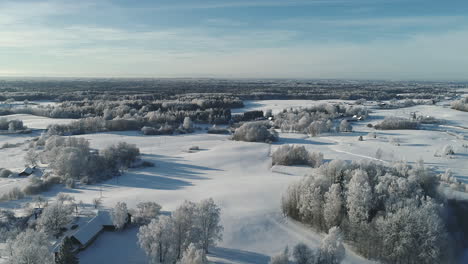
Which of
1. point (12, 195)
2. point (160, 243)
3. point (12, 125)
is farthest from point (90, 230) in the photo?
point (12, 125)

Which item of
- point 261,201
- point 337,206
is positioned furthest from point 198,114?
point 337,206

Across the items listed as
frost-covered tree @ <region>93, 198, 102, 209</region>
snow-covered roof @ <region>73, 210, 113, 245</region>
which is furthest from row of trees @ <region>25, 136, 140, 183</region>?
snow-covered roof @ <region>73, 210, 113, 245</region>

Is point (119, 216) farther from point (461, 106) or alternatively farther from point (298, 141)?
point (461, 106)

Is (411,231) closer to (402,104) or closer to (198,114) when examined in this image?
(198,114)

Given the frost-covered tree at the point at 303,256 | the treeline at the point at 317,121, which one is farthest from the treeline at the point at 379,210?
the treeline at the point at 317,121

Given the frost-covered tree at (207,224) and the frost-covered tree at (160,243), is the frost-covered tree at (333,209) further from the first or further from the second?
the frost-covered tree at (160,243)

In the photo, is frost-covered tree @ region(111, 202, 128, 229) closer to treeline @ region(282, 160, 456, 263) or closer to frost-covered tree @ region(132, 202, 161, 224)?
frost-covered tree @ region(132, 202, 161, 224)
